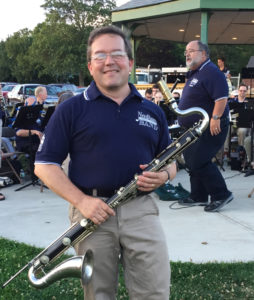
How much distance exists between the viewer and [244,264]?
13.9 ft

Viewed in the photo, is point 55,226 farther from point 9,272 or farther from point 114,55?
point 114,55

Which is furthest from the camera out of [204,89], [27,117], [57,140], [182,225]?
[27,117]

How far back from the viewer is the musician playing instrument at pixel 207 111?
223 inches

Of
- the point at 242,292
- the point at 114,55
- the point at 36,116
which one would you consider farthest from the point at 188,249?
the point at 36,116

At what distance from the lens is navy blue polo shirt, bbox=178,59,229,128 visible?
5.65 meters

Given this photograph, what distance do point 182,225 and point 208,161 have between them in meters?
Answer: 0.95

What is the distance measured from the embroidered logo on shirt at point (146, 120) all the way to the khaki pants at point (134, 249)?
41 centimetres

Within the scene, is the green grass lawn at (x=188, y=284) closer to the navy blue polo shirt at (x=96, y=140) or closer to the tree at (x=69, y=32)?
Result: the navy blue polo shirt at (x=96, y=140)

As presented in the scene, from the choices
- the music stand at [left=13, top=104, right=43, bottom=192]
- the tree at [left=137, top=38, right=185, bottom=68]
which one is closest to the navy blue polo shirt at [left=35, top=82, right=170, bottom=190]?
the music stand at [left=13, top=104, right=43, bottom=192]

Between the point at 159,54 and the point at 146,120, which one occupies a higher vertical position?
the point at 159,54

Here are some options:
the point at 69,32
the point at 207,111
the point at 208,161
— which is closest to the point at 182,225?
the point at 208,161

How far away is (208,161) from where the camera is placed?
594 cm

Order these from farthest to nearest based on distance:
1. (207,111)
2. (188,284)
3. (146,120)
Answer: (207,111)
(188,284)
(146,120)

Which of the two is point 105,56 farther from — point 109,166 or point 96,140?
point 109,166
